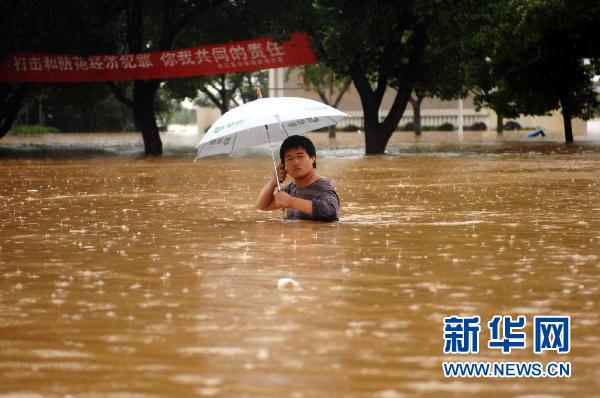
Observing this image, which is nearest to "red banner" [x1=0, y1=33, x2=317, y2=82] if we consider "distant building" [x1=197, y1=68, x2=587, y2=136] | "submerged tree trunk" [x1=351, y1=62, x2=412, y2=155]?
"submerged tree trunk" [x1=351, y1=62, x2=412, y2=155]

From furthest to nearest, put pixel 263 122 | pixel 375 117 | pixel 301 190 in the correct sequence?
1. pixel 375 117
2. pixel 301 190
3. pixel 263 122

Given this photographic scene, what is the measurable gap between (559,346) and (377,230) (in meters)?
5.04

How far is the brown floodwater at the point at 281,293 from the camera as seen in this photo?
4305 mm

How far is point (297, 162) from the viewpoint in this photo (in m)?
9.76

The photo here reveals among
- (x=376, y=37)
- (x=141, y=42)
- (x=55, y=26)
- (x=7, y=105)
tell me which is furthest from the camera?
(x=7, y=105)

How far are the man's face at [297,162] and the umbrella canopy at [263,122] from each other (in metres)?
0.29

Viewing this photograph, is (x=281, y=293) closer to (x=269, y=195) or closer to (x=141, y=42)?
(x=269, y=195)

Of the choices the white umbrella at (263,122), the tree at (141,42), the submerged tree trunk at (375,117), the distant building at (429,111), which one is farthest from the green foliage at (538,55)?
the distant building at (429,111)

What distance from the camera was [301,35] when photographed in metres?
32.2

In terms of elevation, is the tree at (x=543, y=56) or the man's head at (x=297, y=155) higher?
the tree at (x=543, y=56)

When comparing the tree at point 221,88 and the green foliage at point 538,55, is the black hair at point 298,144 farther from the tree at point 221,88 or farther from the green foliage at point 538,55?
the green foliage at point 538,55

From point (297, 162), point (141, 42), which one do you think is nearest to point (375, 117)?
point (141, 42)

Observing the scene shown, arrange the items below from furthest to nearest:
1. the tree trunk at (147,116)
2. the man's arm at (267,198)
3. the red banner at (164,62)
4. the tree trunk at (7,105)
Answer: the tree trunk at (7,105) → the tree trunk at (147,116) → the red banner at (164,62) → the man's arm at (267,198)

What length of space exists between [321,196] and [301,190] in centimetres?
19
